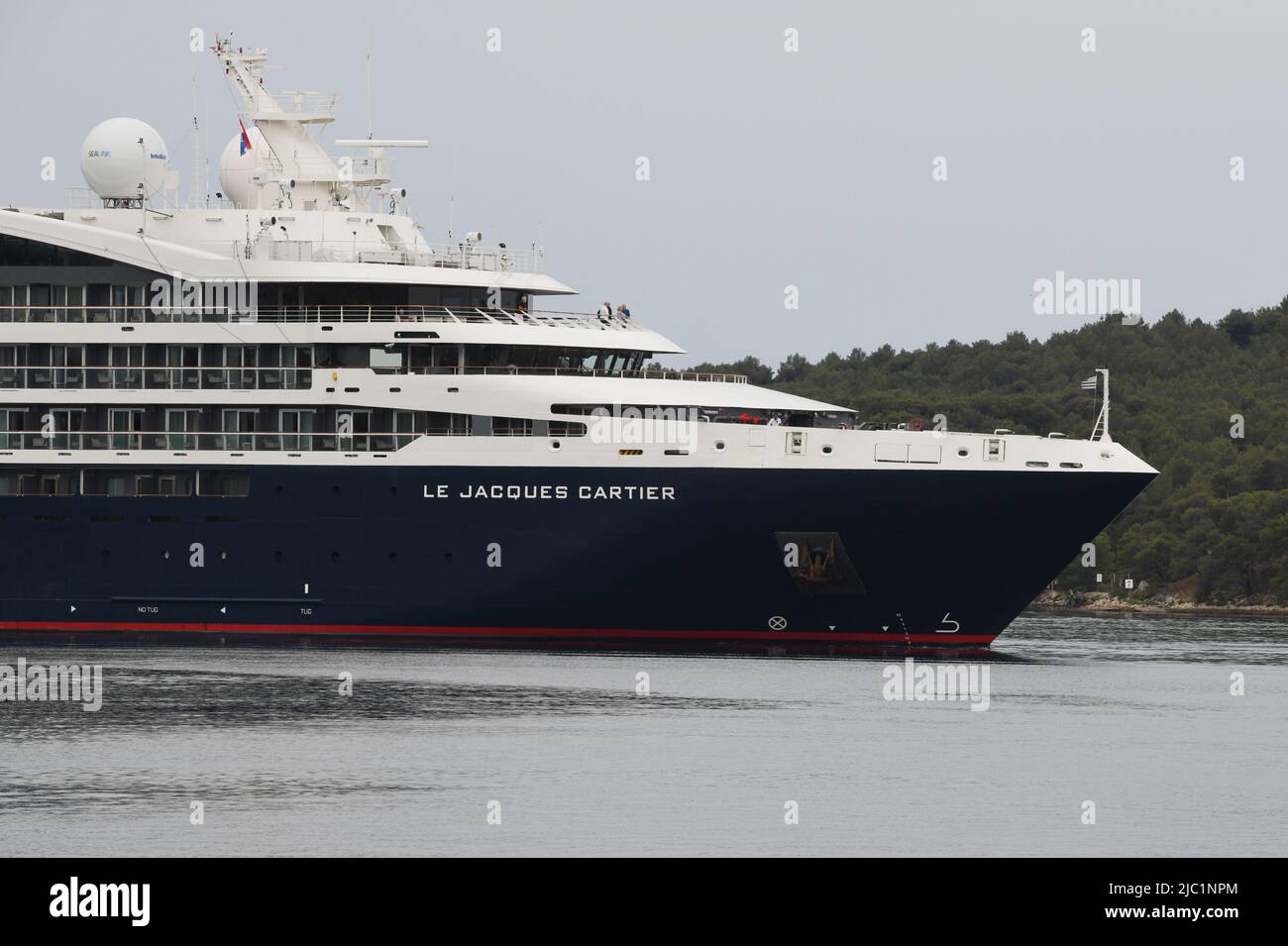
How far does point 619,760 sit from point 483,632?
1817cm

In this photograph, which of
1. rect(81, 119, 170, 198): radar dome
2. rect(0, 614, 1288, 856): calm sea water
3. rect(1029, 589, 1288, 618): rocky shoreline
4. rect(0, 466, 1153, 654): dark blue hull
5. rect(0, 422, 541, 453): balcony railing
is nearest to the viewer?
rect(0, 614, 1288, 856): calm sea water

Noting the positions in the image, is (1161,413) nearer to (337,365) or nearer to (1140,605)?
(1140,605)

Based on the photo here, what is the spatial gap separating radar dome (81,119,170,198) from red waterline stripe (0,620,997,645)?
512 inches

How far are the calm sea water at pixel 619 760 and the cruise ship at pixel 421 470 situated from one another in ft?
6.01

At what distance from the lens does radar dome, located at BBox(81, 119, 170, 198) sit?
6400 centimetres

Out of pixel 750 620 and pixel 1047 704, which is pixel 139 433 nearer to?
pixel 750 620

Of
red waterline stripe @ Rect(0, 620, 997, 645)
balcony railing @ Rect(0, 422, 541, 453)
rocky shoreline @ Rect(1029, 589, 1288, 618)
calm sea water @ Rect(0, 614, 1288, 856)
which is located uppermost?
balcony railing @ Rect(0, 422, 541, 453)

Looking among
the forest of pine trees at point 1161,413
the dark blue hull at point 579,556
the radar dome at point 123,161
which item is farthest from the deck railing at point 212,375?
the forest of pine trees at point 1161,413

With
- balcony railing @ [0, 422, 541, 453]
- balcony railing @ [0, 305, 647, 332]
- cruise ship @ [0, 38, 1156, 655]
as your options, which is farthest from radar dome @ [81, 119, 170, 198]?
balcony railing @ [0, 422, 541, 453]

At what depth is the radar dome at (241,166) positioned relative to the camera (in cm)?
6575

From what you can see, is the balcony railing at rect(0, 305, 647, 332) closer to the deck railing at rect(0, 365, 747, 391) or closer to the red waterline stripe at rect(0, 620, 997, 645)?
the deck railing at rect(0, 365, 747, 391)

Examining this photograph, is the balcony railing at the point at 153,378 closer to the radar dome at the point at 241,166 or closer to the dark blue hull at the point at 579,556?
the dark blue hull at the point at 579,556

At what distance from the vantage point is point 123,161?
210ft
